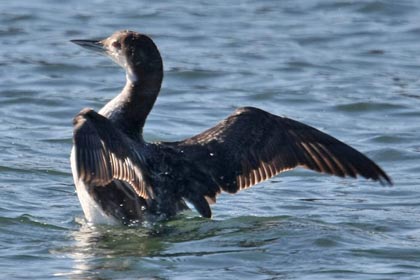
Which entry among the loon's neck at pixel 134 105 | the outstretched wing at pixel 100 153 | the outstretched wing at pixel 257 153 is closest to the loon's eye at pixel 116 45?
the loon's neck at pixel 134 105

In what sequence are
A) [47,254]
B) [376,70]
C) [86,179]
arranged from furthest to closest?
[376,70]
[47,254]
[86,179]

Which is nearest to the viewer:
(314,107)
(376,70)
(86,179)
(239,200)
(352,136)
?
(86,179)

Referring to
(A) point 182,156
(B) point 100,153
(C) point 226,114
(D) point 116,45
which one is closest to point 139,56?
(D) point 116,45

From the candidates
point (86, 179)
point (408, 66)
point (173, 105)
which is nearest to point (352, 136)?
point (173, 105)

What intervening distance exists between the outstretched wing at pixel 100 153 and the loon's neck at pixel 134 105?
55 centimetres

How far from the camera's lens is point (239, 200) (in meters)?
10.6

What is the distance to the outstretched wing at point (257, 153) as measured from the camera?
941 cm

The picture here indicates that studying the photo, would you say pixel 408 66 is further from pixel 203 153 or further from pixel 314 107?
pixel 203 153

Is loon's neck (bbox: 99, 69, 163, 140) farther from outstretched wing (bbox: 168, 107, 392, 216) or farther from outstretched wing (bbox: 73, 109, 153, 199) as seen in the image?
outstretched wing (bbox: 73, 109, 153, 199)

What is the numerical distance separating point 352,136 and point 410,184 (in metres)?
1.73

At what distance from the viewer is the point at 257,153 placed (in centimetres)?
961

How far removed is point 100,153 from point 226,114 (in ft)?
17.8

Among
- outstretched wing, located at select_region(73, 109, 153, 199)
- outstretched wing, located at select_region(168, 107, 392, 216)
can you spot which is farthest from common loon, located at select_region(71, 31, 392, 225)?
outstretched wing, located at select_region(73, 109, 153, 199)

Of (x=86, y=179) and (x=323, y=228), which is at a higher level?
(x=86, y=179)
